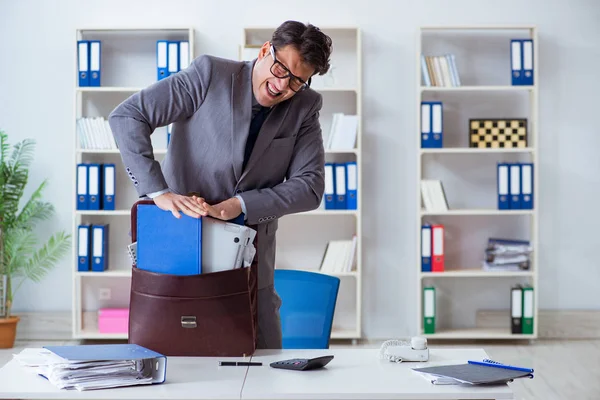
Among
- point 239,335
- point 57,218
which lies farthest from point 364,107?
point 239,335

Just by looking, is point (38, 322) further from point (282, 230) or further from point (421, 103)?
point (421, 103)

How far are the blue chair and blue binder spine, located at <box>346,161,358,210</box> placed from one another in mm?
2385

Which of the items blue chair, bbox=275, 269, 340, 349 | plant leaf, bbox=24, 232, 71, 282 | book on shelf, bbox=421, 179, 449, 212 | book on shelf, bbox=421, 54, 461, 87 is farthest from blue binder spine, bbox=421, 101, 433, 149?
blue chair, bbox=275, 269, 340, 349

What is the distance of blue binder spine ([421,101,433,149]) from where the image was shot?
5.04 m

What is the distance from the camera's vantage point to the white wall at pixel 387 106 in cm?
526

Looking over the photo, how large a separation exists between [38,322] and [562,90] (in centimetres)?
380

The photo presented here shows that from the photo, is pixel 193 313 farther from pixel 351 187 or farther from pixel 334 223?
pixel 334 223

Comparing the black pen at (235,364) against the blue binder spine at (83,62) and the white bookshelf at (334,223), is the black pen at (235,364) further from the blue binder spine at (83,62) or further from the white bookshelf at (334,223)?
the blue binder spine at (83,62)

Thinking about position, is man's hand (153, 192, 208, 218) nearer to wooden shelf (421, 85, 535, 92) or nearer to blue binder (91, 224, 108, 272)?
blue binder (91, 224, 108, 272)

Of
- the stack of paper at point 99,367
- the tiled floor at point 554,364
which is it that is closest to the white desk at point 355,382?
the stack of paper at point 99,367

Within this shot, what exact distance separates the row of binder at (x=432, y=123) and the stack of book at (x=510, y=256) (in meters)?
0.78

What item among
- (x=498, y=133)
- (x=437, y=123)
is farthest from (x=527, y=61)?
(x=437, y=123)

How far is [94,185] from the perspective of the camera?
16.4 feet

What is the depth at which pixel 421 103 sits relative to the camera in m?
5.05
